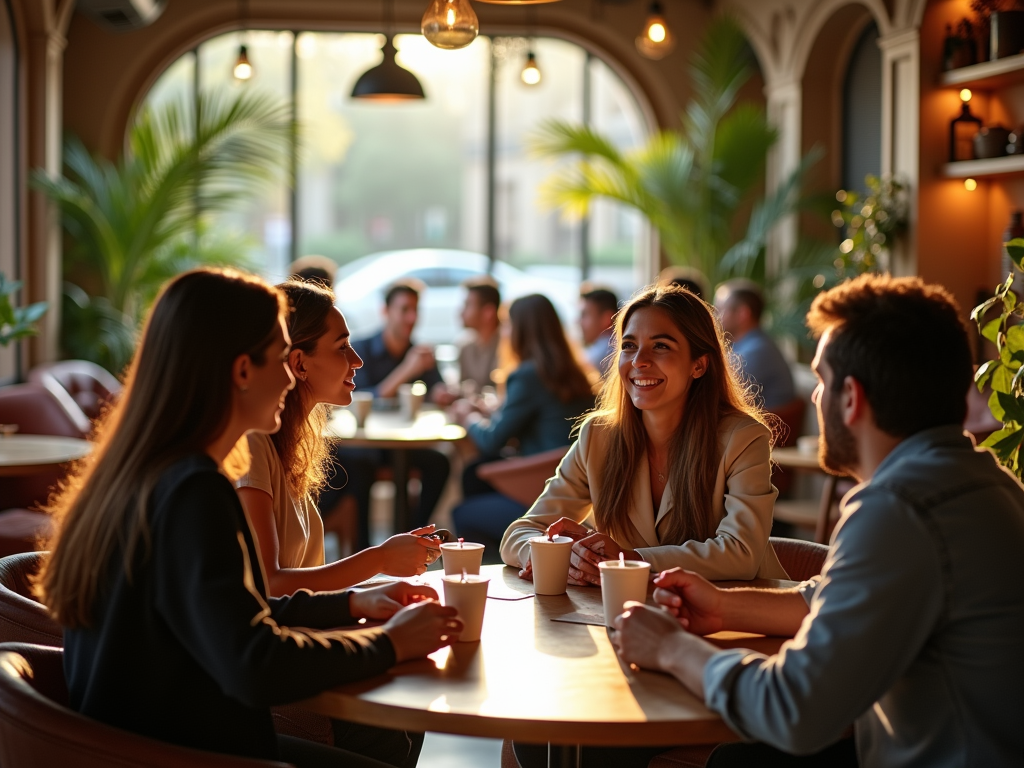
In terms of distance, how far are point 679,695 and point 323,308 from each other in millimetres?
1216

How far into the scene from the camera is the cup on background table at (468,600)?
1.81 metres

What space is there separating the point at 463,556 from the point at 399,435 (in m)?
2.89

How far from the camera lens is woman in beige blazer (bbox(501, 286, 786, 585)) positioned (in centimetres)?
238

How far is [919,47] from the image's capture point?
575cm

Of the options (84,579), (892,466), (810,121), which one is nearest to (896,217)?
(810,121)

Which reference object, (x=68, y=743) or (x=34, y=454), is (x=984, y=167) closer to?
(x=34, y=454)

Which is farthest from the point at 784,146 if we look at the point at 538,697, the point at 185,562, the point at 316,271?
the point at 185,562

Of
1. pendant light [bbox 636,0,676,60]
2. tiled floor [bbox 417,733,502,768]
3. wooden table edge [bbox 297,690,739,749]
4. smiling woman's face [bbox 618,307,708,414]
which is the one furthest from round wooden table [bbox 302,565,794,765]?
pendant light [bbox 636,0,676,60]

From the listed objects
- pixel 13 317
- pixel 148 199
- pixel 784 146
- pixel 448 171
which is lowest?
pixel 13 317

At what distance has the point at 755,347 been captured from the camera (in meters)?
5.85

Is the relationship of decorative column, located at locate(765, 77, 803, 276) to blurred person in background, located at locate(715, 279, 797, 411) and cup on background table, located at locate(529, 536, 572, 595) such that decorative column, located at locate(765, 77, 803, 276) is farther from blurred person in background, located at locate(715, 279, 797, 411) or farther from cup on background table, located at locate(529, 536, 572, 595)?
cup on background table, located at locate(529, 536, 572, 595)

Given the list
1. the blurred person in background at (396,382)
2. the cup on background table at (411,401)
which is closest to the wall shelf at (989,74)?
the blurred person in background at (396,382)

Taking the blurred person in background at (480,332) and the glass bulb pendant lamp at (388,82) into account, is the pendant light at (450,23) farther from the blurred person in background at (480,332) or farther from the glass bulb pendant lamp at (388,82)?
the blurred person in background at (480,332)

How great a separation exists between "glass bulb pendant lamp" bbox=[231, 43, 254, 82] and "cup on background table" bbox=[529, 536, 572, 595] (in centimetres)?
534
